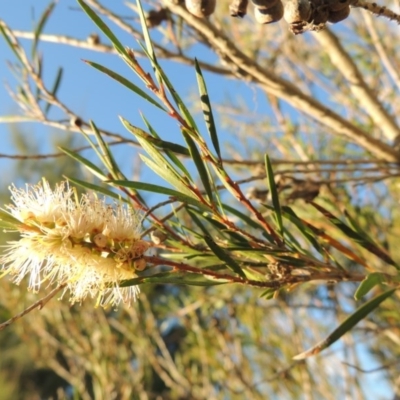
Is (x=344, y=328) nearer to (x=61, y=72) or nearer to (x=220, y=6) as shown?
(x=61, y=72)

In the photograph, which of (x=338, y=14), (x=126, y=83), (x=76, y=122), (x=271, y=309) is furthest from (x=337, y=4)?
(x=271, y=309)

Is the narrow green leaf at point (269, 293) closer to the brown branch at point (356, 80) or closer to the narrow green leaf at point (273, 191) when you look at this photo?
the narrow green leaf at point (273, 191)

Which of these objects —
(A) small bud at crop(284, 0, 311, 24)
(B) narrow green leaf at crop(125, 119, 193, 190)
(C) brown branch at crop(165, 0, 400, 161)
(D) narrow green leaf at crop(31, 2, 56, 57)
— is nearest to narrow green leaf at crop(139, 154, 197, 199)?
(B) narrow green leaf at crop(125, 119, 193, 190)

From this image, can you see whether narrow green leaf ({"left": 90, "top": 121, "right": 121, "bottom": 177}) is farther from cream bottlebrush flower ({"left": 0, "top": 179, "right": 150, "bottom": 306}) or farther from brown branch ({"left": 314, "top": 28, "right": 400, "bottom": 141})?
brown branch ({"left": 314, "top": 28, "right": 400, "bottom": 141})

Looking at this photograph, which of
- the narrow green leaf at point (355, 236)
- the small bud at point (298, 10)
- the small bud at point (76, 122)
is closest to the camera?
the small bud at point (298, 10)

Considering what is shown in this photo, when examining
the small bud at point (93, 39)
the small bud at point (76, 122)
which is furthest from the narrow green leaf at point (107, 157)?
the small bud at point (93, 39)
